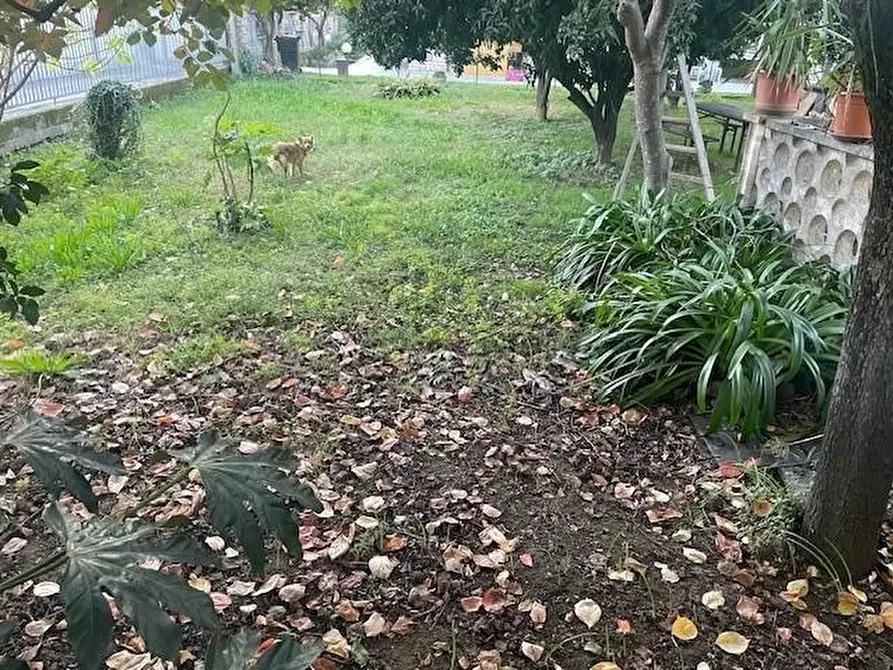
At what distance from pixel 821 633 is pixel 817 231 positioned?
108 inches

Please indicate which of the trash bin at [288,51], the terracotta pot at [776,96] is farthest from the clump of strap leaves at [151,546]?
the trash bin at [288,51]

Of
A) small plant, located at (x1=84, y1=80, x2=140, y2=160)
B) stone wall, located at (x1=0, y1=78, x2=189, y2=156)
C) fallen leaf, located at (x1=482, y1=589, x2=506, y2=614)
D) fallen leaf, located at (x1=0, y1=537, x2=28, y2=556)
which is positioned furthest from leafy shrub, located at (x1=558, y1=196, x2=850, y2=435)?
stone wall, located at (x1=0, y1=78, x2=189, y2=156)

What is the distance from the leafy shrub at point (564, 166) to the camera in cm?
701

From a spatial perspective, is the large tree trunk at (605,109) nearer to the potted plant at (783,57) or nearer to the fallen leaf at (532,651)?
the potted plant at (783,57)

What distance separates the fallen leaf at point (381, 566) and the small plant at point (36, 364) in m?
1.78

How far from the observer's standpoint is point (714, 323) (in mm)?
3037

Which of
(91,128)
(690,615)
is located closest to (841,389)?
(690,615)

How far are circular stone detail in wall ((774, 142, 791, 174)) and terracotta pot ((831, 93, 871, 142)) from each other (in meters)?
0.66

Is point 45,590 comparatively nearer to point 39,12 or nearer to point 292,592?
point 292,592

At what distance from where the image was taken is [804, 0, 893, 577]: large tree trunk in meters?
1.60

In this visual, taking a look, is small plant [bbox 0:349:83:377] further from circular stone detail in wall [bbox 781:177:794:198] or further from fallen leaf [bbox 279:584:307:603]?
circular stone detail in wall [bbox 781:177:794:198]

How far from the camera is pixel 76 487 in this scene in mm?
1015

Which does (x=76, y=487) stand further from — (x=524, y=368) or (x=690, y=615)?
(x=524, y=368)

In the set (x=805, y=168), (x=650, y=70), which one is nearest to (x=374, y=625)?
(x=805, y=168)
